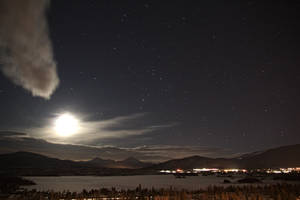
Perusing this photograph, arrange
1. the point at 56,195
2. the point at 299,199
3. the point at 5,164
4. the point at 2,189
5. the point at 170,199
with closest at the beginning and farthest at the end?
1. the point at 299,199
2. the point at 170,199
3. the point at 56,195
4. the point at 2,189
5. the point at 5,164

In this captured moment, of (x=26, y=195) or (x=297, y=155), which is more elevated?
(x=297, y=155)

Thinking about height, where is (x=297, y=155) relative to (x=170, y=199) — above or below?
above

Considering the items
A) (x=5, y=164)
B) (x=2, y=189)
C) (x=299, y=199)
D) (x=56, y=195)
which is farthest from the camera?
(x=5, y=164)

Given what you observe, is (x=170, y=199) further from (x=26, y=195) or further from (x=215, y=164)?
(x=215, y=164)

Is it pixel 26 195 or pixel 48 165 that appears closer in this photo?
pixel 26 195

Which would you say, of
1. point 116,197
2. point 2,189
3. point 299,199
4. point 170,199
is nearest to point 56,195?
point 116,197

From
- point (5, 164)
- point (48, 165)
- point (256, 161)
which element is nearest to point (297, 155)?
point (256, 161)

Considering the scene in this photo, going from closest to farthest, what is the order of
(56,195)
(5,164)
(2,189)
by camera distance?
(56,195), (2,189), (5,164)

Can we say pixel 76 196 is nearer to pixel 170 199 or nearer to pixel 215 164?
pixel 170 199

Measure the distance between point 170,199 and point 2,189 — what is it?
52.3 feet

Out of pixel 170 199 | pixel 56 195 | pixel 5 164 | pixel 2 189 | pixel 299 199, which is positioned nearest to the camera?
pixel 299 199

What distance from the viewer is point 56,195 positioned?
18.2 m

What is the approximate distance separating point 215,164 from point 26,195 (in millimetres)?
192619

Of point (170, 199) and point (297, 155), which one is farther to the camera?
point (297, 155)
